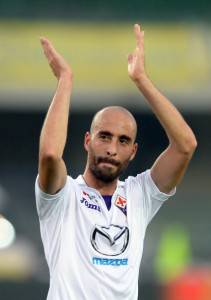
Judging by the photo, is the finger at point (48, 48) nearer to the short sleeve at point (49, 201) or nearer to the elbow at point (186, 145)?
the short sleeve at point (49, 201)

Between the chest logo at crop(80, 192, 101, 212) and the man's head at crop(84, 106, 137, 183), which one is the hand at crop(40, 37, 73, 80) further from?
the chest logo at crop(80, 192, 101, 212)

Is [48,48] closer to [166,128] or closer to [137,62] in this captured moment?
[137,62]

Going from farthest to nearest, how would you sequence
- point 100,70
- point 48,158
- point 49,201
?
point 100,70 → point 49,201 → point 48,158

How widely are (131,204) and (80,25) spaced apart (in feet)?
36.3

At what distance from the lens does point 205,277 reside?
11180 mm

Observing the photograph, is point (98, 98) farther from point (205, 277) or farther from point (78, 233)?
point (78, 233)

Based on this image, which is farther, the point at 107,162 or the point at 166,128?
the point at 166,128

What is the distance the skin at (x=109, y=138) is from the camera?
4.16 metres

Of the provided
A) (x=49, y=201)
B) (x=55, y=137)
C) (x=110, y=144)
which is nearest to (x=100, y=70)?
(x=110, y=144)

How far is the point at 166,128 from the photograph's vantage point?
4.46 m

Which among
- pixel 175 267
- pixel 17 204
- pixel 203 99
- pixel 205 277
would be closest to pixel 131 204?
pixel 205 277

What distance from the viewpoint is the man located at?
422cm

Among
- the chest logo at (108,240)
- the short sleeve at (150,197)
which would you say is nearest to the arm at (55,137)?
the chest logo at (108,240)

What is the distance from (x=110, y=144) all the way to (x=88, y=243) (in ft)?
1.50
